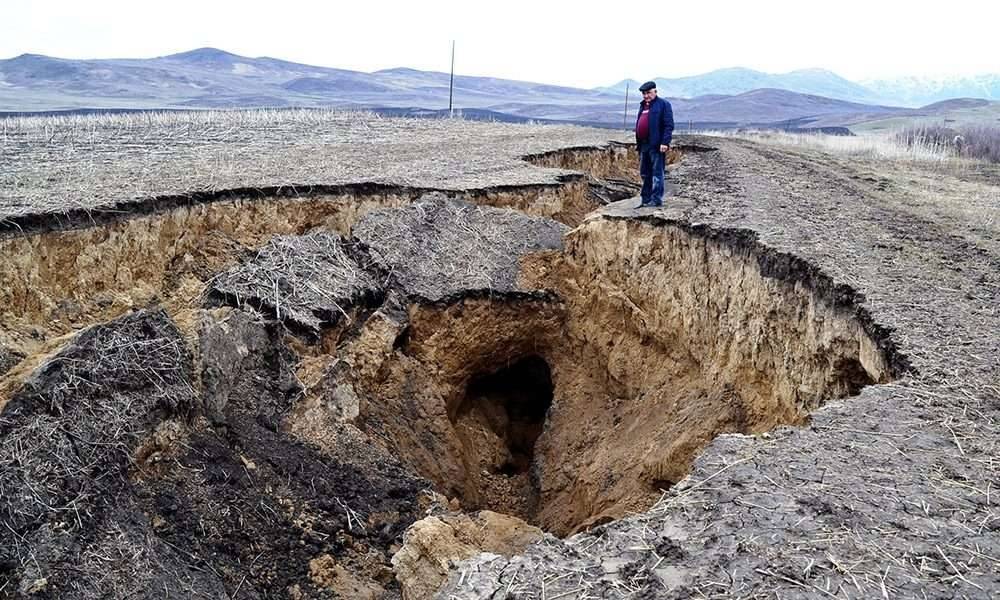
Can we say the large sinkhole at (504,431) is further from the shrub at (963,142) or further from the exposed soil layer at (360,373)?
the shrub at (963,142)

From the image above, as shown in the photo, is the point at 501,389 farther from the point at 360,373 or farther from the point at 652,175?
the point at 652,175

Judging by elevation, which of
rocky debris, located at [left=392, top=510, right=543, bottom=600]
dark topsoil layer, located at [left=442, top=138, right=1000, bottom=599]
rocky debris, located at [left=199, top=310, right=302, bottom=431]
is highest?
dark topsoil layer, located at [left=442, top=138, right=1000, bottom=599]

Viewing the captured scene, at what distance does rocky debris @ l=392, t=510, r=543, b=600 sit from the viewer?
4508mm

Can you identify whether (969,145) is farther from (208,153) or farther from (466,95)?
(466,95)

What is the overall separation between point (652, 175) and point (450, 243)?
283cm

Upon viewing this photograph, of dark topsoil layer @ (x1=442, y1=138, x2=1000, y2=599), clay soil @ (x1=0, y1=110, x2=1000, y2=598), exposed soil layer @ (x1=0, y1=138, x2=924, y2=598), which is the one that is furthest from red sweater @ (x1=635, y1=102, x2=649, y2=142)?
dark topsoil layer @ (x1=442, y1=138, x2=1000, y2=599)

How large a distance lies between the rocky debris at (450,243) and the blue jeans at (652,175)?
1215 millimetres

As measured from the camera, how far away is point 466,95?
84188mm

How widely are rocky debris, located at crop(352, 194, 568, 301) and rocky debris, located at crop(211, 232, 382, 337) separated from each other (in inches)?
14.9

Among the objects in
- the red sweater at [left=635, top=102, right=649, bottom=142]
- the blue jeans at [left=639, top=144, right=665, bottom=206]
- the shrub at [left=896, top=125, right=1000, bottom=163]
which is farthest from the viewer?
the shrub at [left=896, top=125, right=1000, bottom=163]

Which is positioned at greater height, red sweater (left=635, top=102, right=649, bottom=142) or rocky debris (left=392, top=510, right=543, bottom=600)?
red sweater (left=635, top=102, right=649, bottom=142)

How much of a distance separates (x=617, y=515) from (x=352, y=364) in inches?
113

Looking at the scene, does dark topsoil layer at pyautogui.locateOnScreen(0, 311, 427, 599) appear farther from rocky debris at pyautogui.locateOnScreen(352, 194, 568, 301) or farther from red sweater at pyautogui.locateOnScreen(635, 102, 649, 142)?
red sweater at pyautogui.locateOnScreen(635, 102, 649, 142)

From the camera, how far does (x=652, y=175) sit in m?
9.72
